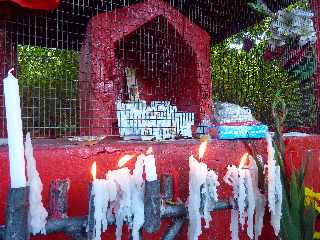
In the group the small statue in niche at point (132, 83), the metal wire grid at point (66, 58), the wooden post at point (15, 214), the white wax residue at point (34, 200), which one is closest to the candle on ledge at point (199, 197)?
the white wax residue at point (34, 200)

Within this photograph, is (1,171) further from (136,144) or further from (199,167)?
(199,167)

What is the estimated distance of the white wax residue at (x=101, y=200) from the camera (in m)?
1.38

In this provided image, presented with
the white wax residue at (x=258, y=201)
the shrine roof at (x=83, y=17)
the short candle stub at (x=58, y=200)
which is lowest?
the white wax residue at (x=258, y=201)

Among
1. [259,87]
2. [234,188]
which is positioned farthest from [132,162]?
[259,87]

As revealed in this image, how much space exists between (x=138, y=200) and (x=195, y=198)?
31 cm

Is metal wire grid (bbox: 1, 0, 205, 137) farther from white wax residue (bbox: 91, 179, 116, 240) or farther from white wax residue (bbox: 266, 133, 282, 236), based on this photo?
white wax residue (bbox: 266, 133, 282, 236)

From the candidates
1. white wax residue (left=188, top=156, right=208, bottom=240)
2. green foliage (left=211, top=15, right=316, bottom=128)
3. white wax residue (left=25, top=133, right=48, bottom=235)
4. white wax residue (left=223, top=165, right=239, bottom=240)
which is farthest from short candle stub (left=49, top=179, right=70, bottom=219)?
green foliage (left=211, top=15, right=316, bottom=128)

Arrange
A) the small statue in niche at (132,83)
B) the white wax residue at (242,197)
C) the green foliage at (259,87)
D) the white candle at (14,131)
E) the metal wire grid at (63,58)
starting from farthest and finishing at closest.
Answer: the small statue in niche at (132,83)
the green foliage at (259,87)
the metal wire grid at (63,58)
the white wax residue at (242,197)
the white candle at (14,131)

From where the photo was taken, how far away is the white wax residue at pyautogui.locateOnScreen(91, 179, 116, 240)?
4.52ft

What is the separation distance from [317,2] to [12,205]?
408 centimetres

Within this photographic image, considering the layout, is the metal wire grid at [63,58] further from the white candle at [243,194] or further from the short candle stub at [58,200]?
the white candle at [243,194]

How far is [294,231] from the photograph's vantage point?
2.71 m

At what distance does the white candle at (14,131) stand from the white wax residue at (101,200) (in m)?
0.34

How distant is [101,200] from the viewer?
1.41 m
